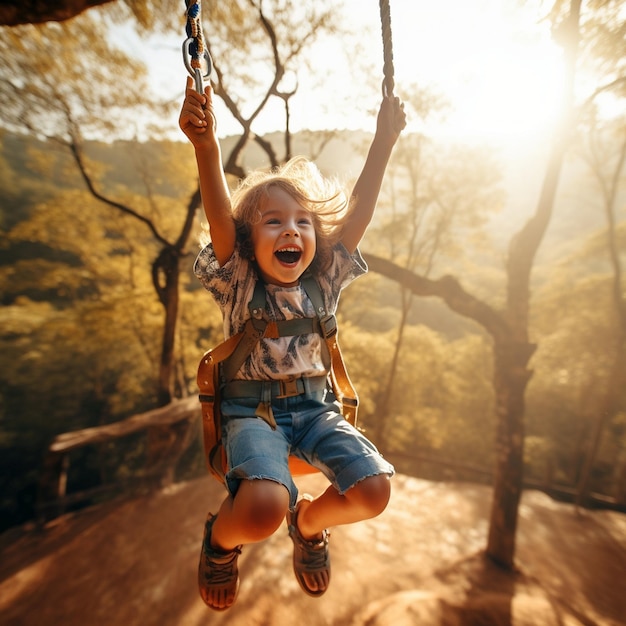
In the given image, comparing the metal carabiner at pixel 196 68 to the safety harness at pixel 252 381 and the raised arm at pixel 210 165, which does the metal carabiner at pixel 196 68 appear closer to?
the raised arm at pixel 210 165

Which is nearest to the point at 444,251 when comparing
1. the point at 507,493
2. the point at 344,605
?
the point at 507,493

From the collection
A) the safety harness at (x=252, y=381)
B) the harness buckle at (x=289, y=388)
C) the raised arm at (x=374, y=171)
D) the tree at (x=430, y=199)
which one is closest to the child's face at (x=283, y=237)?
the safety harness at (x=252, y=381)

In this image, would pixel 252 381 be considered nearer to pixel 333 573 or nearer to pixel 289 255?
pixel 289 255

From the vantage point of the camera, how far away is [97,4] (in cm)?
228

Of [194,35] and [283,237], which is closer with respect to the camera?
[194,35]

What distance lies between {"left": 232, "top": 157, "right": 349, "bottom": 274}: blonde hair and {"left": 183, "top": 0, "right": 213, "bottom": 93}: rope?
46 cm

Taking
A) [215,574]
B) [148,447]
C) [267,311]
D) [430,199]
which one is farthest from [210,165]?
[430,199]

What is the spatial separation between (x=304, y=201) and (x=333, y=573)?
3.95m

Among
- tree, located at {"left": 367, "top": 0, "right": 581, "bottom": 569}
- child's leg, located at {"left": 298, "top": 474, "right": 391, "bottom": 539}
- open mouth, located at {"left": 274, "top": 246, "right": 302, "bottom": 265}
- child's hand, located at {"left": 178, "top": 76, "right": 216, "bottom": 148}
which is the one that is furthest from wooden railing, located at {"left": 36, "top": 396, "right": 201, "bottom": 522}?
child's hand, located at {"left": 178, "top": 76, "right": 216, "bottom": 148}

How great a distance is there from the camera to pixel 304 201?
1.70 metres

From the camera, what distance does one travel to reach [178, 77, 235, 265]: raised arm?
135cm

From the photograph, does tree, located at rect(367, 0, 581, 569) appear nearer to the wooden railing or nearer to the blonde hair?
the blonde hair

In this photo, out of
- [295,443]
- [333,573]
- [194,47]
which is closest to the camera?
[194,47]

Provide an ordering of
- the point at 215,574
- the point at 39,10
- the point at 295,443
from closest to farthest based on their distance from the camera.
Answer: the point at 215,574
the point at 295,443
the point at 39,10
